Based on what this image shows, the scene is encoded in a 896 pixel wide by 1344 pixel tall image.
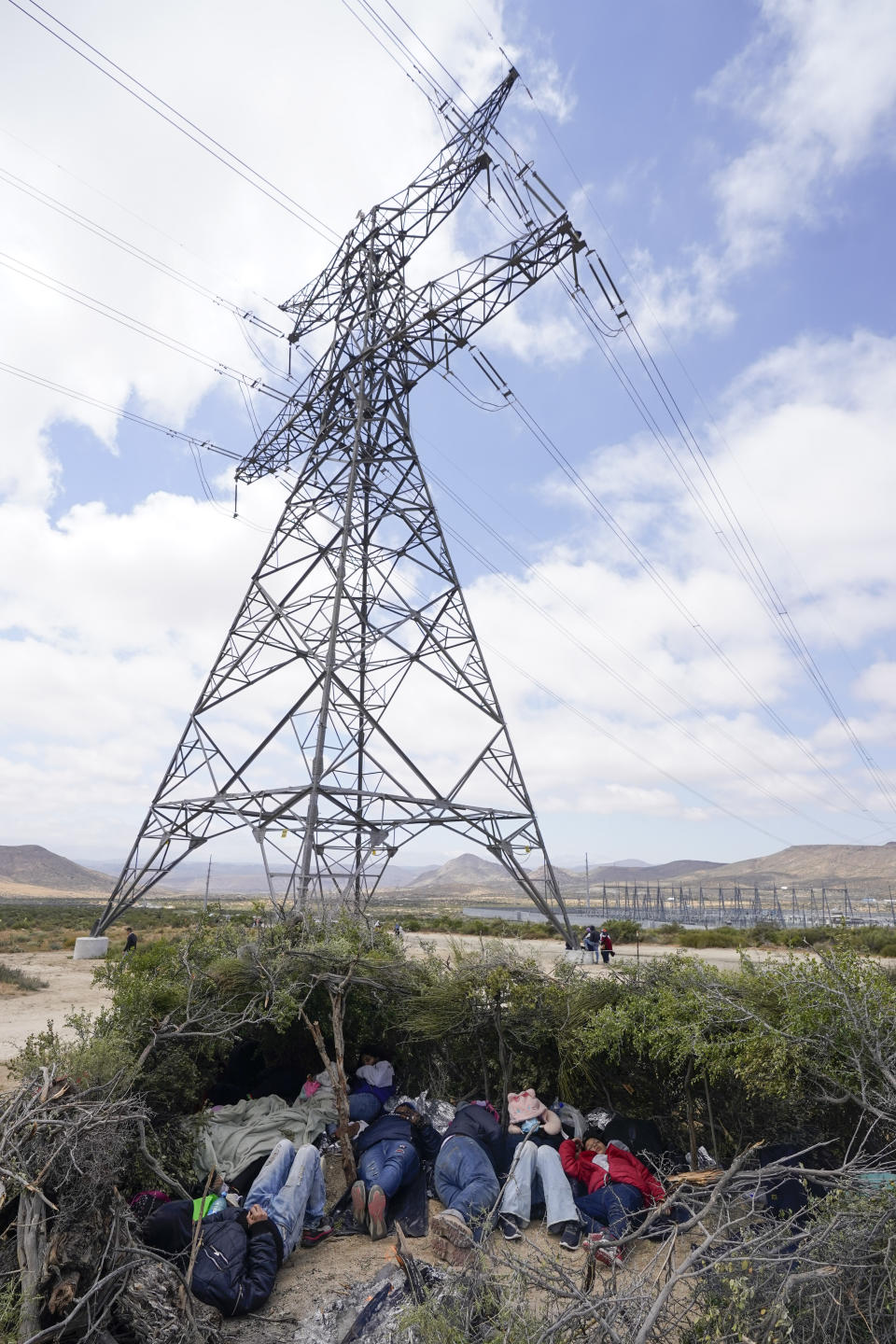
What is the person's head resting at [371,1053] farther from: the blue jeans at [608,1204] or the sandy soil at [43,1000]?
the sandy soil at [43,1000]

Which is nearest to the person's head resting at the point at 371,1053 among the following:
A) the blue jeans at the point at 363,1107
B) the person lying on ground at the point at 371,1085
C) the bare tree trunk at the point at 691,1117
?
the person lying on ground at the point at 371,1085

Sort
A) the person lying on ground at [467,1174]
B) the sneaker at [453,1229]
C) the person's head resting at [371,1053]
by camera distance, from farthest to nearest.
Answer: the person's head resting at [371,1053] → the person lying on ground at [467,1174] → the sneaker at [453,1229]

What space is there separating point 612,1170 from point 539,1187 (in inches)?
25.9

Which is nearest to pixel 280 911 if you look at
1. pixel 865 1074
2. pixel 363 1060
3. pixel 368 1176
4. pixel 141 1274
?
pixel 363 1060

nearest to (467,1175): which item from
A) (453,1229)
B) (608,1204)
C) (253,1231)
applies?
(453,1229)

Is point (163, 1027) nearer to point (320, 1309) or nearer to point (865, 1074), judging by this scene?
point (320, 1309)

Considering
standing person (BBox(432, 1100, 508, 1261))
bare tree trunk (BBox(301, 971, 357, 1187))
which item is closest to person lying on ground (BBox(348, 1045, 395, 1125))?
bare tree trunk (BBox(301, 971, 357, 1187))

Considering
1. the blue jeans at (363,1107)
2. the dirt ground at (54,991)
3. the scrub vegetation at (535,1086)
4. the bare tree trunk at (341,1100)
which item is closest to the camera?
the scrub vegetation at (535,1086)

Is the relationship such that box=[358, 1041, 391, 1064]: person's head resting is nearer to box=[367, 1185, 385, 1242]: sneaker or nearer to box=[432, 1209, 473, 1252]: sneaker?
box=[367, 1185, 385, 1242]: sneaker

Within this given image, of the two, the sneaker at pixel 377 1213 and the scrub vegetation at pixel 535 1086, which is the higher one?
the scrub vegetation at pixel 535 1086

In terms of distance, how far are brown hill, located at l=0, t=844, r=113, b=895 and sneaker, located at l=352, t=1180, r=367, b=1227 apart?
161608 mm

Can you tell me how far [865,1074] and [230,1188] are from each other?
510 centimetres

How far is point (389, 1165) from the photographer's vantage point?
6.52m

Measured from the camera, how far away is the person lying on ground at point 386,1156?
6.14 metres
